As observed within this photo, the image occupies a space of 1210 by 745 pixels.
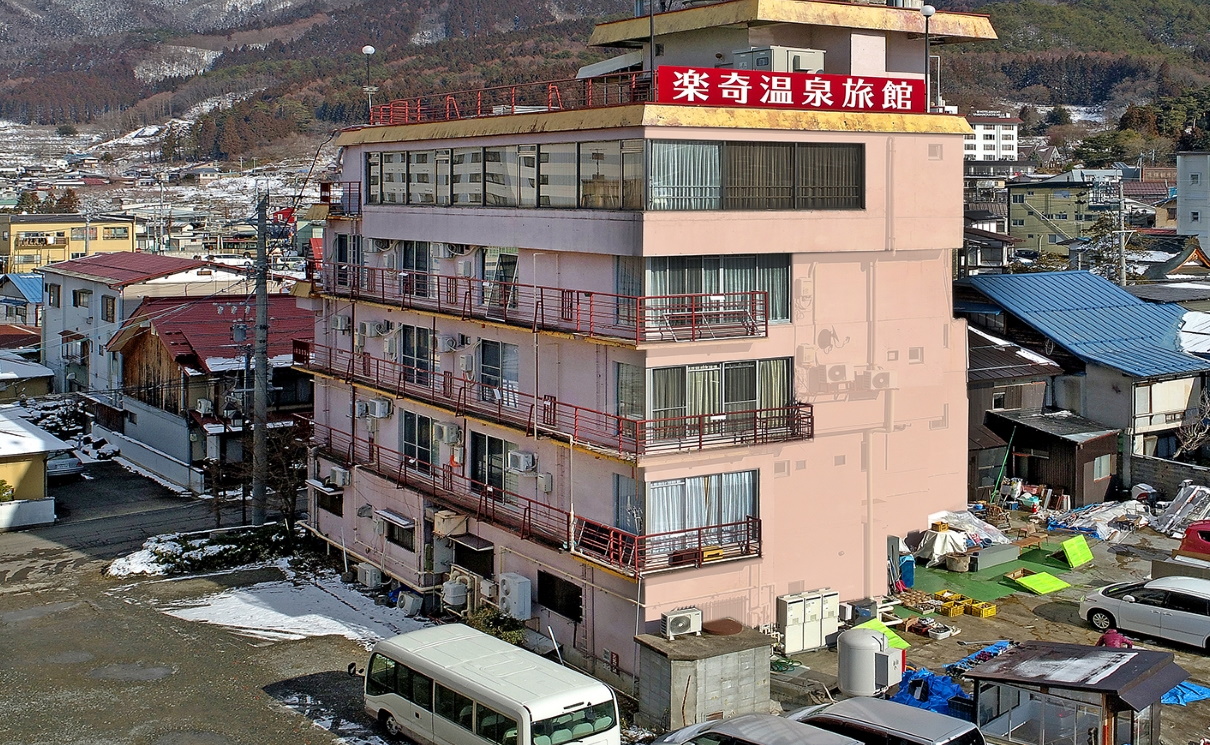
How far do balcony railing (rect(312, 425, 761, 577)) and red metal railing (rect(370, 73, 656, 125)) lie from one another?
6.63 meters

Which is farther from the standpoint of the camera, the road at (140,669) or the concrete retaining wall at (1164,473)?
the concrete retaining wall at (1164,473)

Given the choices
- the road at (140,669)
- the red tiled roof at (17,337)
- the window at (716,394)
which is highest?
the window at (716,394)

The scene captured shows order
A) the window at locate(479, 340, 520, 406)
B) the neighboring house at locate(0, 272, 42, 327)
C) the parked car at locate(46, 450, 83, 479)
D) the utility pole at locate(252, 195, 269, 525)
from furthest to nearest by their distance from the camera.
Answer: the neighboring house at locate(0, 272, 42, 327), the parked car at locate(46, 450, 83, 479), the utility pole at locate(252, 195, 269, 525), the window at locate(479, 340, 520, 406)

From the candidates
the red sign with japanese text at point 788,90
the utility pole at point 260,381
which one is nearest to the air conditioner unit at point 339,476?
the utility pole at point 260,381

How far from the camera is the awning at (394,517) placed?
24.5 m

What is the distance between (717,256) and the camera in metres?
19.5

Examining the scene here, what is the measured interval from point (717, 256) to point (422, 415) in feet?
26.6

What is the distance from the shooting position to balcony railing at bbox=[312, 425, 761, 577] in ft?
62.0

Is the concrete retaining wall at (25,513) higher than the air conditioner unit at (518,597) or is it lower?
lower

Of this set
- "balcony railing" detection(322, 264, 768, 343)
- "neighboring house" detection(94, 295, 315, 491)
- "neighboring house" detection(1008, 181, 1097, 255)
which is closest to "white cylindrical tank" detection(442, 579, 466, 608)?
"balcony railing" detection(322, 264, 768, 343)

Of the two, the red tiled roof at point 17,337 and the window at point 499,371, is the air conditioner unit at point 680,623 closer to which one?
the window at point 499,371

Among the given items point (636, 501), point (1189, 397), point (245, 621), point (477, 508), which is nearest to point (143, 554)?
point (245, 621)

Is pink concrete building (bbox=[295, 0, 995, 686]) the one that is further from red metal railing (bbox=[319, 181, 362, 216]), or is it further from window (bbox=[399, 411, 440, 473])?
red metal railing (bbox=[319, 181, 362, 216])

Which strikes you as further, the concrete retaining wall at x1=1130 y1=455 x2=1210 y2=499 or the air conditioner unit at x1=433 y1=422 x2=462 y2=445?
the concrete retaining wall at x1=1130 y1=455 x2=1210 y2=499
